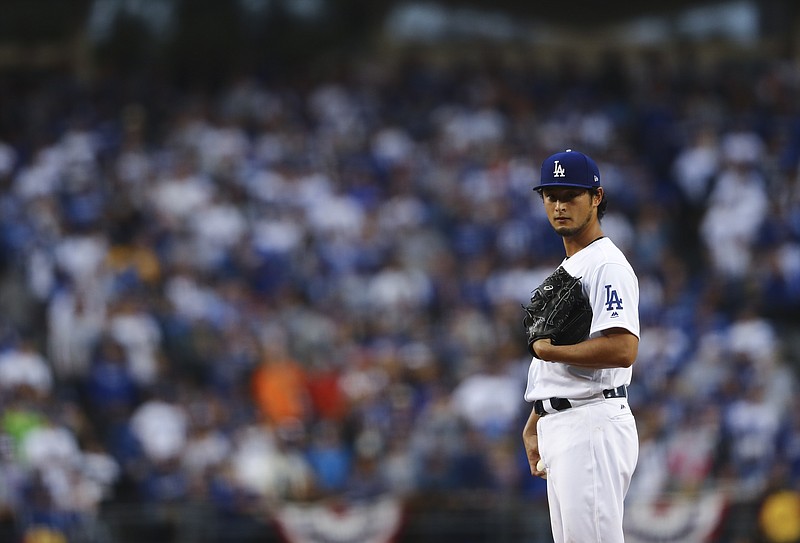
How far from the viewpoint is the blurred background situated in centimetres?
1160

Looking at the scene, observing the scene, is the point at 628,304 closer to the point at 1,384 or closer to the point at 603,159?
the point at 1,384

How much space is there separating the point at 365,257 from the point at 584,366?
10.1m

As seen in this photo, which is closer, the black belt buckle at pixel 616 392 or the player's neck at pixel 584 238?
the black belt buckle at pixel 616 392

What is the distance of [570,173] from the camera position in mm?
4809

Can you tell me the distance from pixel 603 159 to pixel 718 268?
2.43 metres

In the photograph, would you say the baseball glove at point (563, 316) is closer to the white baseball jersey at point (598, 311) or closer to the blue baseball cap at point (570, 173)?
the white baseball jersey at point (598, 311)

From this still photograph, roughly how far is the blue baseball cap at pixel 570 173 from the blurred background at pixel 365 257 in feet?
20.9

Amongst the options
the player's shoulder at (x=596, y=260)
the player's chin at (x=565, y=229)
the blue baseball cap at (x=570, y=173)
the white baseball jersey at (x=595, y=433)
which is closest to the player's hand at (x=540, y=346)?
the white baseball jersey at (x=595, y=433)

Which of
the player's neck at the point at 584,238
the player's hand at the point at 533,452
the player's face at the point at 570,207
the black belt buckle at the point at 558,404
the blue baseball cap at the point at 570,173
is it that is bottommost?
the player's hand at the point at 533,452

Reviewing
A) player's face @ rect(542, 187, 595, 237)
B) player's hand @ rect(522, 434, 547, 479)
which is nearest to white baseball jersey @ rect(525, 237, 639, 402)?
player's face @ rect(542, 187, 595, 237)

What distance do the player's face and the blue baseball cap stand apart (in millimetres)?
43

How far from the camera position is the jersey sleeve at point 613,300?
4656mm

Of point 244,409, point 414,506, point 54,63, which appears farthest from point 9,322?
point 54,63

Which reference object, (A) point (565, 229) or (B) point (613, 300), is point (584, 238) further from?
(B) point (613, 300)
